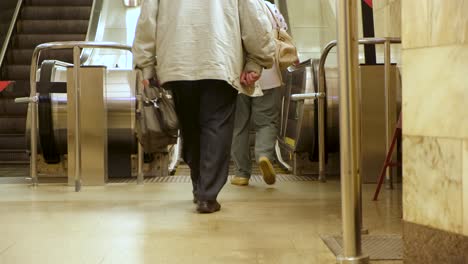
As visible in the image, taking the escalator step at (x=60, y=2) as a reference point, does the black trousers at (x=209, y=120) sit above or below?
below

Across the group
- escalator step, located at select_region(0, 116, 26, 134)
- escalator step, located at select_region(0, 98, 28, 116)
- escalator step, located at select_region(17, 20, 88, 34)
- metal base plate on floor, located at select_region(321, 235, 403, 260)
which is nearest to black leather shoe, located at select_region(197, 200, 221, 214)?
metal base plate on floor, located at select_region(321, 235, 403, 260)

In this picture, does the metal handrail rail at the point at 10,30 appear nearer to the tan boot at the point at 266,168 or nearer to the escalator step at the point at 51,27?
the escalator step at the point at 51,27

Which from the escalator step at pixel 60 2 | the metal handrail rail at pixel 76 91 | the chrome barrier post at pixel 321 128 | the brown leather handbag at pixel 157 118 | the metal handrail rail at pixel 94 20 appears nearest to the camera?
the brown leather handbag at pixel 157 118

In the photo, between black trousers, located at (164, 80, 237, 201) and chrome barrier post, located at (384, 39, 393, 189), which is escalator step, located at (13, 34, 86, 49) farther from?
black trousers, located at (164, 80, 237, 201)

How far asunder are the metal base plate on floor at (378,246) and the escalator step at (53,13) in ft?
31.8

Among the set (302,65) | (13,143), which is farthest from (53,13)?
(302,65)

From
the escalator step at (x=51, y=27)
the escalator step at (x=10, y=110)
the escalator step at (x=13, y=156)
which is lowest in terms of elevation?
the escalator step at (x=13, y=156)

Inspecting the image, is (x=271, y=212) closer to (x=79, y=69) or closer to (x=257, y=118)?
(x=257, y=118)

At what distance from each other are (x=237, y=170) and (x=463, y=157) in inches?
145

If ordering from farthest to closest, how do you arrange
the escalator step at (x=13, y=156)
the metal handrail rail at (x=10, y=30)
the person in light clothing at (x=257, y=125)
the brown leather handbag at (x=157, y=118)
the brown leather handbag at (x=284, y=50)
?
the metal handrail rail at (x=10, y=30) < the escalator step at (x=13, y=156) < the person in light clothing at (x=257, y=125) < the brown leather handbag at (x=284, y=50) < the brown leather handbag at (x=157, y=118)

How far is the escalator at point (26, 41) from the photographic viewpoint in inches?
371

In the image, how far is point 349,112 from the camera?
252 cm

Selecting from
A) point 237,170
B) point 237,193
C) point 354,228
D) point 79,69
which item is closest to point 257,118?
point 237,170

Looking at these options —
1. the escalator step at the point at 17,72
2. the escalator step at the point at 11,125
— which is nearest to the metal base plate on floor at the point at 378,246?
the escalator step at the point at 11,125
